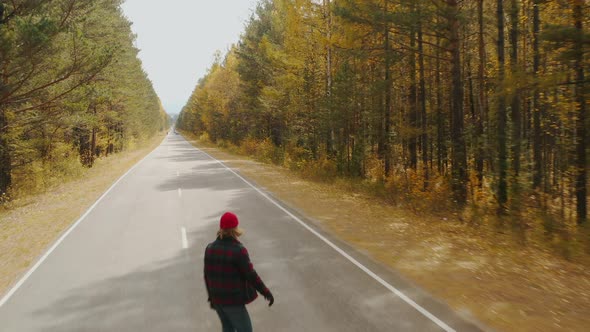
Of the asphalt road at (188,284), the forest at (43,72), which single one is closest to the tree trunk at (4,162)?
the forest at (43,72)

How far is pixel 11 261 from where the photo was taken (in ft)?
29.5

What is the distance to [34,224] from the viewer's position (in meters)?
12.8

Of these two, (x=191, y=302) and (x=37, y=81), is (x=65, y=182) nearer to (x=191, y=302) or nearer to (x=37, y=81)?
(x=37, y=81)

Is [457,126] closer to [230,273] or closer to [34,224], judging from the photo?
[230,273]

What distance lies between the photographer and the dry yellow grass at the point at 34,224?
8.80m

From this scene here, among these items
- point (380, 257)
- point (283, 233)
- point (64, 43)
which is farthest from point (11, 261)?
point (64, 43)

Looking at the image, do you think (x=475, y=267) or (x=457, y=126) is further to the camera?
(x=457, y=126)

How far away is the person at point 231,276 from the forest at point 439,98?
7.45 meters

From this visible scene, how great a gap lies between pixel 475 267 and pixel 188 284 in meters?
5.64

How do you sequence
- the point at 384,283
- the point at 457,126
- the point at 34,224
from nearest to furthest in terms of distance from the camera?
1. the point at 384,283
2. the point at 34,224
3. the point at 457,126

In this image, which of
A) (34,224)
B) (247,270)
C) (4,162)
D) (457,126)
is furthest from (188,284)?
(4,162)

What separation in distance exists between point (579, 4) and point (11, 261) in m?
13.9

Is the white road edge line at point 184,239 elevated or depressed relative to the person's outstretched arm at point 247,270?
depressed

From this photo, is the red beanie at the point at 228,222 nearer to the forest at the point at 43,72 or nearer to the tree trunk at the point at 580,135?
the tree trunk at the point at 580,135
